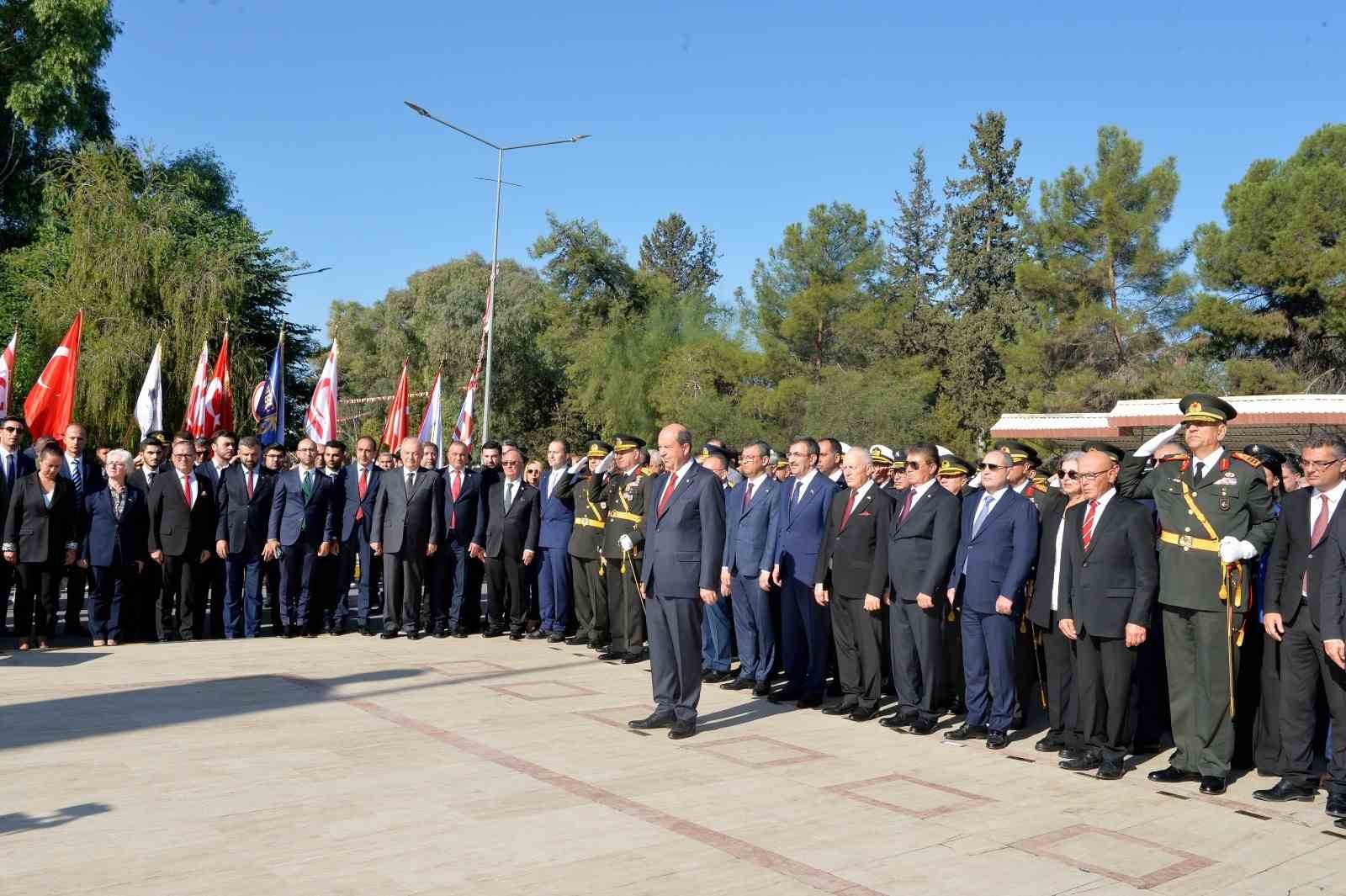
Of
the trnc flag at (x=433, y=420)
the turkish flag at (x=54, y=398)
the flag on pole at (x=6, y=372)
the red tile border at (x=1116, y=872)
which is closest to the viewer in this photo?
the red tile border at (x=1116, y=872)

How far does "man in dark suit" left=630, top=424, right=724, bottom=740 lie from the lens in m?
7.38

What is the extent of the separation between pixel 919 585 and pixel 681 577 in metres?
1.63

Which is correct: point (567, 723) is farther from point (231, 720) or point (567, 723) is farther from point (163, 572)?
point (163, 572)

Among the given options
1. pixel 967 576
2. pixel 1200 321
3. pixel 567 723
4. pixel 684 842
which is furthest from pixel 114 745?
pixel 1200 321

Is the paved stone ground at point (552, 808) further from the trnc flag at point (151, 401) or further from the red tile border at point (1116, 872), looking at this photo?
the trnc flag at point (151, 401)

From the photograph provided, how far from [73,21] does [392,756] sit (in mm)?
29883

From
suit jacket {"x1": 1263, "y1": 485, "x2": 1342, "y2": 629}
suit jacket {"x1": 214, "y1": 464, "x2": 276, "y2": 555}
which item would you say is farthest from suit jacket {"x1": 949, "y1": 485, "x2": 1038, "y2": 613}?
suit jacket {"x1": 214, "y1": 464, "x2": 276, "y2": 555}

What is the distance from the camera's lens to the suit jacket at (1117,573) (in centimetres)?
657

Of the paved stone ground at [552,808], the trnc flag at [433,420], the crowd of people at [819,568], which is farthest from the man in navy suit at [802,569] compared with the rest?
the trnc flag at [433,420]

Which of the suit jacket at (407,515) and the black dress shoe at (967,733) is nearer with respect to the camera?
the black dress shoe at (967,733)

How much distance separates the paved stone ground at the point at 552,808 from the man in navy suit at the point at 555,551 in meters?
3.23

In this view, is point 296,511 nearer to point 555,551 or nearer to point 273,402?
point 555,551

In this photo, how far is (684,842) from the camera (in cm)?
493

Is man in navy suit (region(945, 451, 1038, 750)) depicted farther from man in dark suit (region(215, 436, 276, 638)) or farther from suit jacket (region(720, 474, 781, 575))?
man in dark suit (region(215, 436, 276, 638))
